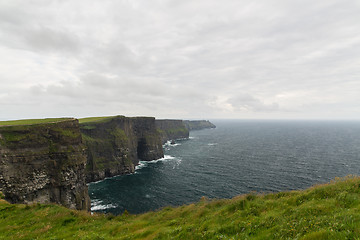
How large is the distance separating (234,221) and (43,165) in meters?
42.8

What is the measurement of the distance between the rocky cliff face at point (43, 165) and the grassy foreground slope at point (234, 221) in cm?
1646

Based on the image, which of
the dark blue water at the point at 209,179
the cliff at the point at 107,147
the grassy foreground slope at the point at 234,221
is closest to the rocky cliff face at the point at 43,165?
the dark blue water at the point at 209,179

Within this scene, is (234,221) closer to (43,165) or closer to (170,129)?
(43,165)

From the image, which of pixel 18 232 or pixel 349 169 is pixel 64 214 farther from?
pixel 349 169

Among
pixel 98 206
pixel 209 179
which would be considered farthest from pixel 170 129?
pixel 98 206

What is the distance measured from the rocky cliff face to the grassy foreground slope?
54.0ft

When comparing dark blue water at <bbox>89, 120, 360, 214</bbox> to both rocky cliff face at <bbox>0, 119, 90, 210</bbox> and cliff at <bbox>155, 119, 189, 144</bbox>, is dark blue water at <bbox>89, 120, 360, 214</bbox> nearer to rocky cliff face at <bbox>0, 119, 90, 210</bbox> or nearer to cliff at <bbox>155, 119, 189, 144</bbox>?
rocky cliff face at <bbox>0, 119, 90, 210</bbox>

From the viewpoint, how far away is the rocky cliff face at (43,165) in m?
34.1

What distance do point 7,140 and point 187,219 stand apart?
4186 cm

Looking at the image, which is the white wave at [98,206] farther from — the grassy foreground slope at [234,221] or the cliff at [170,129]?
the cliff at [170,129]

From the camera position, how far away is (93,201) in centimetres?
4766

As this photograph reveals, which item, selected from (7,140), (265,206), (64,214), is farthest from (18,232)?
(7,140)

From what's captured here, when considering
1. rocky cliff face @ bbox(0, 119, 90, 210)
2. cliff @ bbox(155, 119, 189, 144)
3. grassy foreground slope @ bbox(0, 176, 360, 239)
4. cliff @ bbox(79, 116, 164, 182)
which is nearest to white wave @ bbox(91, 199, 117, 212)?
rocky cliff face @ bbox(0, 119, 90, 210)

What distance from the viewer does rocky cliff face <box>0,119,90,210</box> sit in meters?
34.1
